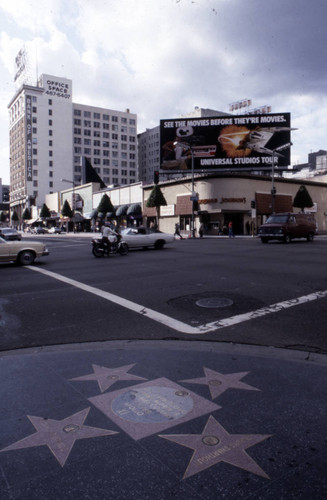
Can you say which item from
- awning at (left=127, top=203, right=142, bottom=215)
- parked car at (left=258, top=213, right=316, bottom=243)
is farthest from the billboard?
parked car at (left=258, top=213, right=316, bottom=243)

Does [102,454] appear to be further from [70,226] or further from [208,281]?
[70,226]

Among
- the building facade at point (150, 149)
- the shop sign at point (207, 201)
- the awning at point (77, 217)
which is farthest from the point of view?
the building facade at point (150, 149)

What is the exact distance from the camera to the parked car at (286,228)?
25266 millimetres

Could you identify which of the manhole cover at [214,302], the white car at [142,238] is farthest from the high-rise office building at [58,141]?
the manhole cover at [214,302]

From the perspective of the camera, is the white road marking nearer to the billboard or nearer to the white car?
the white car

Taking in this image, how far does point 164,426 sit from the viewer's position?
2.79 m

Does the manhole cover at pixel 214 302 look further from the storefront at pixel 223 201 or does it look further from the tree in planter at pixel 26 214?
the tree in planter at pixel 26 214

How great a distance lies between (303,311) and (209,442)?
171 inches

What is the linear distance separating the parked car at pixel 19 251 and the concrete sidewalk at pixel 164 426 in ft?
→ 35.0

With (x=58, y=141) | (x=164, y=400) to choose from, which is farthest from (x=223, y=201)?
(x=58, y=141)

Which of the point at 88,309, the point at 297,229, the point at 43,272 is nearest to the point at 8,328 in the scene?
the point at 88,309

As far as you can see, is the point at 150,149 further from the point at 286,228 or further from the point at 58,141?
the point at 286,228

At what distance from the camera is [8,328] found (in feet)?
18.7

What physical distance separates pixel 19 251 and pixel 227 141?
42516 millimetres
